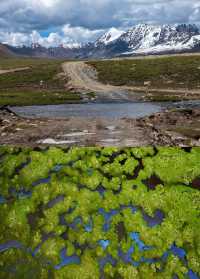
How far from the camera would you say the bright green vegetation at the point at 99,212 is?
1019 centimetres

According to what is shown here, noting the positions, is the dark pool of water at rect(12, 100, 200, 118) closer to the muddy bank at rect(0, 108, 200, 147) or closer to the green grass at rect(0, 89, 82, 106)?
the green grass at rect(0, 89, 82, 106)

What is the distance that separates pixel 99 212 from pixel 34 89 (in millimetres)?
124732

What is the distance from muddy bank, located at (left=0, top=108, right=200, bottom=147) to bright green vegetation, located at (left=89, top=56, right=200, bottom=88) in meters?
81.1

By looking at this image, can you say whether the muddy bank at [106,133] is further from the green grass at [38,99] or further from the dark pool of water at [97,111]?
the green grass at [38,99]

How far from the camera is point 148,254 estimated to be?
34.0 ft

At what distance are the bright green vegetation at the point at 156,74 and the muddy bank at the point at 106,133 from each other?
81146 millimetres

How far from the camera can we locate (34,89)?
436 feet

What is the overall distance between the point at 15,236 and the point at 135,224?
319cm

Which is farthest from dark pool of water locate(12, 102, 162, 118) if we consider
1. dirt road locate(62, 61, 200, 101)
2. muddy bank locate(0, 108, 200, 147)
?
dirt road locate(62, 61, 200, 101)

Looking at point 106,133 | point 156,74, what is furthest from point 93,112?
point 156,74

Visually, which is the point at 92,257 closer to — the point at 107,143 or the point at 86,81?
the point at 107,143

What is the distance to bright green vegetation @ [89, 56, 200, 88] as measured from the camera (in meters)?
132

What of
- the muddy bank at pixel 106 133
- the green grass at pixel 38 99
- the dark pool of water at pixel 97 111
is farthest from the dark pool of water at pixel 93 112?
the muddy bank at pixel 106 133

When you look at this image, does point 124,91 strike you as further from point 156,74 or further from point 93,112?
point 93,112
